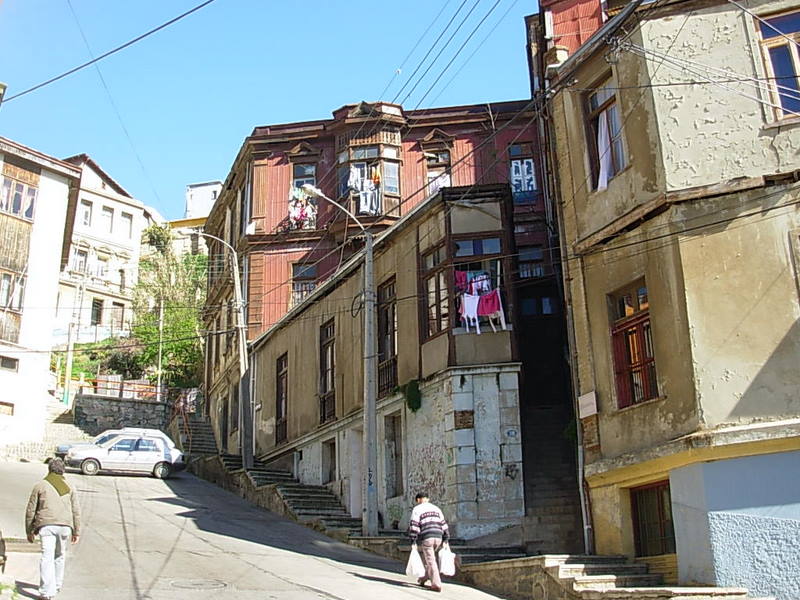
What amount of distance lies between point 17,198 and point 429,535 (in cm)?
2712

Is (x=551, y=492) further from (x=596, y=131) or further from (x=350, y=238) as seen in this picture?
(x=350, y=238)

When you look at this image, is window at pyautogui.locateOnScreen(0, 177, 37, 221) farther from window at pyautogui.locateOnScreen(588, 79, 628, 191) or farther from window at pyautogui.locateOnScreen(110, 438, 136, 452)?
window at pyautogui.locateOnScreen(588, 79, 628, 191)

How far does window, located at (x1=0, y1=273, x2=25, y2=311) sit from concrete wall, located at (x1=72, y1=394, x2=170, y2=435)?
19.8 feet

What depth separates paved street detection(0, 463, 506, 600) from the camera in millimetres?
11727

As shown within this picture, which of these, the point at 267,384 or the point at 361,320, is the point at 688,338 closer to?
the point at 361,320

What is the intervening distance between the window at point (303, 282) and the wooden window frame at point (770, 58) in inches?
842

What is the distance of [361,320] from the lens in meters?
22.8

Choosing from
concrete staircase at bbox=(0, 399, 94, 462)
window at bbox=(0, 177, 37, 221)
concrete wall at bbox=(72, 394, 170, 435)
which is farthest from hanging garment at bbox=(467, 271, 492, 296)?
concrete wall at bbox=(72, 394, 170, 435)

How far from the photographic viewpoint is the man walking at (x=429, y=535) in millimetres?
13273

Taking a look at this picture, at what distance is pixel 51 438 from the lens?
111 feet

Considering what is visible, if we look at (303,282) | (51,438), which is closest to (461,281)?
(303,282)

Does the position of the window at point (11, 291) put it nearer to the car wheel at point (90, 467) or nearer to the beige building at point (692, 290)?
the car wheel at point (90, 467)

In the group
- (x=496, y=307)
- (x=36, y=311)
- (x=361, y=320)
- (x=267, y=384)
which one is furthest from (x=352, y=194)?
(x=496, y=307)

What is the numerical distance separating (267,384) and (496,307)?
13300 mm
